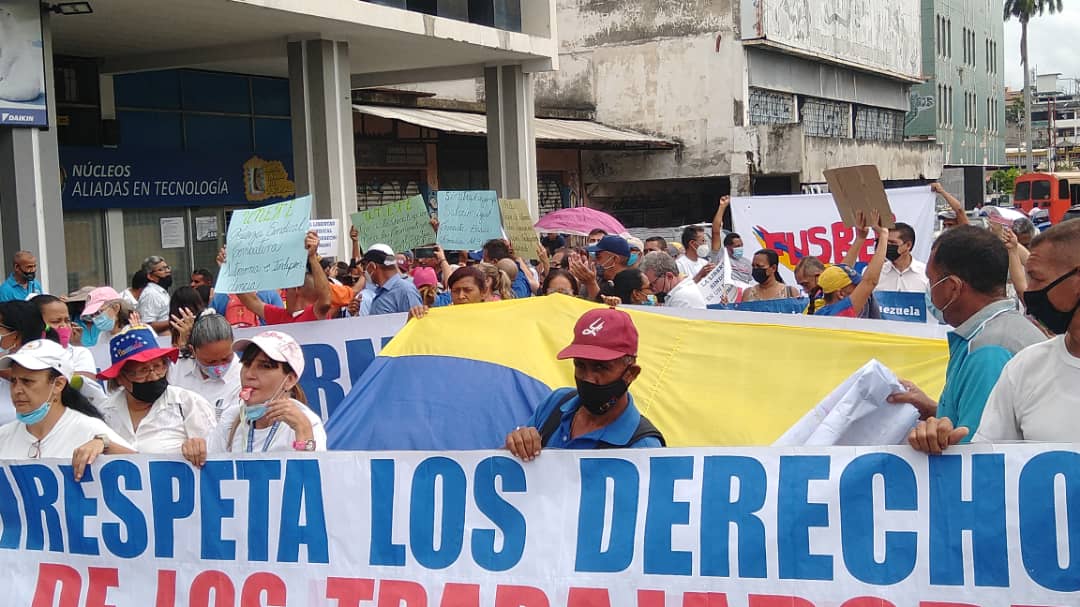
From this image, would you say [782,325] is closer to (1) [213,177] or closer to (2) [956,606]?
(2) [956,606]

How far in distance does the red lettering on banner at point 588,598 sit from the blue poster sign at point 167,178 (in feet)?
49.7

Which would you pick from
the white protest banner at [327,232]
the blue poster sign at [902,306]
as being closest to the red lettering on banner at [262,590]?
the blue poster sign at [902,306]

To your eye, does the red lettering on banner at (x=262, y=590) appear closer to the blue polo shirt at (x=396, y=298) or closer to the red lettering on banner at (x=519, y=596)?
the red lettering on banner at (x=519, y=596)

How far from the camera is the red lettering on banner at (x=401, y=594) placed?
4082 millimetres

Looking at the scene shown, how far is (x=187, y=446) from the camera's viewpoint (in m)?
4.49

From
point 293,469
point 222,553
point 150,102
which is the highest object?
point 150,102

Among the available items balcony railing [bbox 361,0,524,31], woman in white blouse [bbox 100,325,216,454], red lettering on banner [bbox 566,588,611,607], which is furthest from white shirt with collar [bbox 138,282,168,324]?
balcony railing [bbox 361,0,524,31]

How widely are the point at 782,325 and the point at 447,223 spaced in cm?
574

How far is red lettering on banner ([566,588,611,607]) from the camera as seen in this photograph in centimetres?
384

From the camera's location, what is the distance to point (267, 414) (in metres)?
4.50

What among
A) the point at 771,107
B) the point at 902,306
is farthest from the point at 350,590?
the point at 771,107

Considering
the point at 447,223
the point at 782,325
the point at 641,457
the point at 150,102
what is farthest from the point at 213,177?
the point at 641,457

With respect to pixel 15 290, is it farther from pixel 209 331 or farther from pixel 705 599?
pixel 705 599

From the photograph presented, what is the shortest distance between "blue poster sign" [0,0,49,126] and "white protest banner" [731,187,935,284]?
758 cm
